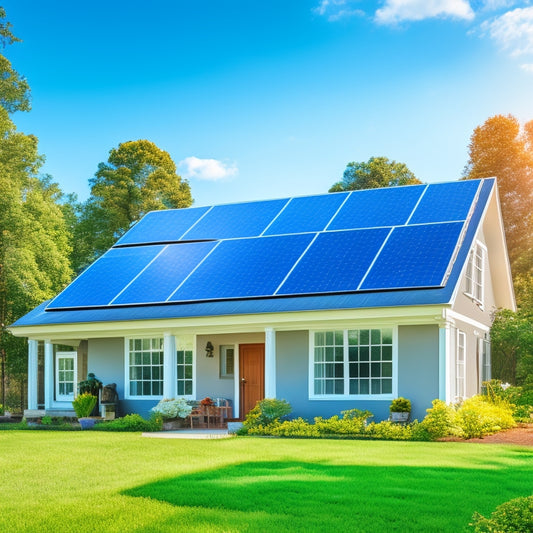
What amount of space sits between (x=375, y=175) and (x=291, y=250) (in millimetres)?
22873

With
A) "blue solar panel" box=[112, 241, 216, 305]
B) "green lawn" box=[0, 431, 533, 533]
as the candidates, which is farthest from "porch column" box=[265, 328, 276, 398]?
"green lawn" box=[0, 431, 533, 533]

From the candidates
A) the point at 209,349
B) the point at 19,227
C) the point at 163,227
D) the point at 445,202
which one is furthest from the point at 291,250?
the point at 19,227

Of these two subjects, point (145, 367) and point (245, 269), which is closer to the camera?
point (245, 269)

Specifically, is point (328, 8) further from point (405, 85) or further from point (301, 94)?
point (301, 94)

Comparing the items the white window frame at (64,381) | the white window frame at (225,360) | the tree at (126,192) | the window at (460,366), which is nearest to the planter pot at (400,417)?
the window at (460,366)

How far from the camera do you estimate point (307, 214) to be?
22.9 meters

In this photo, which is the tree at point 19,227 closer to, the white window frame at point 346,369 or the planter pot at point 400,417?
the white window frame at point 346,369

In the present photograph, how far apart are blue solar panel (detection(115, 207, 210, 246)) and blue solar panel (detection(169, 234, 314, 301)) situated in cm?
289

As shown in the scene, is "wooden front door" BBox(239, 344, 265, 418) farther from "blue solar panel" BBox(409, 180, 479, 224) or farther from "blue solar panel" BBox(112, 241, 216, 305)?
"blue solar panel" BBox(409, 180, 479, 224)

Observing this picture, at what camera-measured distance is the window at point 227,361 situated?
67.6 ft

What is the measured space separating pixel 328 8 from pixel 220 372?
42.0 feet

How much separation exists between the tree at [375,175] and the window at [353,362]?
24669 millimetres

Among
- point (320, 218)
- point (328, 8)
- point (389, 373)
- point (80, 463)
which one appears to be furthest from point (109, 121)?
point (80, 463)

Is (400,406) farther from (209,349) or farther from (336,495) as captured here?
(336,495)
